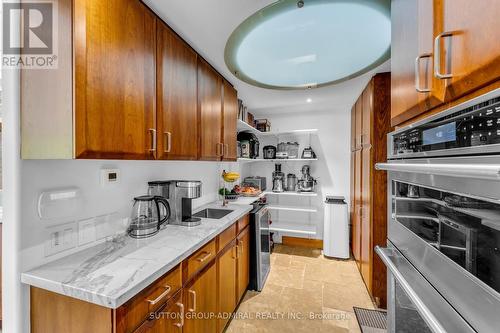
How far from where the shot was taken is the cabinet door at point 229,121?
2.19 meters

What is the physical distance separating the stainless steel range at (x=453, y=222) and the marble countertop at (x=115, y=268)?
974 millimetres

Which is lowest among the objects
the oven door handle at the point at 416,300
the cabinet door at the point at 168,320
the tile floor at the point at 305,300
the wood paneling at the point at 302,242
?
the tile floor at the point at 305,300

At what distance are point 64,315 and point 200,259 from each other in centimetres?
64

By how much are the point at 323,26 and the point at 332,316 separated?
92.2 inches

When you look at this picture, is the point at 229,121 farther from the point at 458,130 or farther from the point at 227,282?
the point at 458,130

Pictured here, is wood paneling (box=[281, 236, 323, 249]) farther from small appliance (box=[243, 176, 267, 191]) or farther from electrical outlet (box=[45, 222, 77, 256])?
electrical outlet (box=[45, 222, 77, 256])

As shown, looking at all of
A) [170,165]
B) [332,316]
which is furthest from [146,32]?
[332,316]

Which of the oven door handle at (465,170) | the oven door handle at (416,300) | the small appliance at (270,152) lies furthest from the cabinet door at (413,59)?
the small appliance at (270,152)

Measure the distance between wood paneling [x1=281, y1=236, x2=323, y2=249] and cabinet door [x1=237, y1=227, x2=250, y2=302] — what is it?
4.77ft

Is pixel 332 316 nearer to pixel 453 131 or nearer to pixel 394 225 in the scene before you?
pixel 394 225

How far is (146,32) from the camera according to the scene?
3.87 ft

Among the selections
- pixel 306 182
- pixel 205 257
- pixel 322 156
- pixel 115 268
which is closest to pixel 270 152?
pixel 306 182

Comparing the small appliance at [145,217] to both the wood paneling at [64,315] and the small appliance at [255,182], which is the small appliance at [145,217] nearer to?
the wood paneling at [64,315]

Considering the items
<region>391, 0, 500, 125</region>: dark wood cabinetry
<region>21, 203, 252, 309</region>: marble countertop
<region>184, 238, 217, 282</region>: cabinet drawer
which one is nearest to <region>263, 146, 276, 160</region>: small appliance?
<region>184, 238, 217, 282</region>: cabinet drawer
